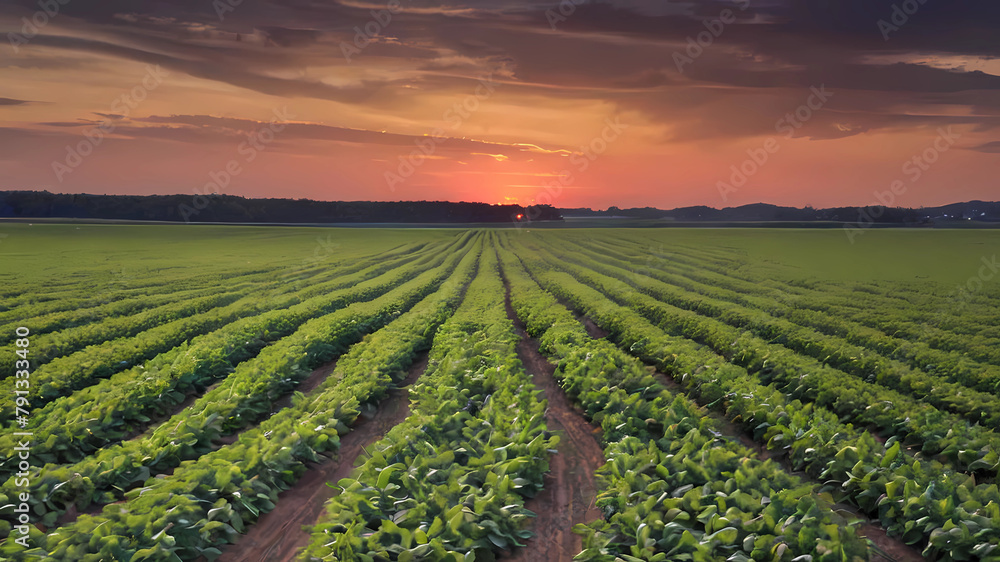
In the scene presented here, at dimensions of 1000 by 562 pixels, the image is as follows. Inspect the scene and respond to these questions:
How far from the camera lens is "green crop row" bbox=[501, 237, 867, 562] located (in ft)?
15.2

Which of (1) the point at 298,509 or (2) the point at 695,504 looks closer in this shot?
(2) the point at 695,504

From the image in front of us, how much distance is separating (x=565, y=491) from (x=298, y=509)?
3.91 metres

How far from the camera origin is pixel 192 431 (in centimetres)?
791

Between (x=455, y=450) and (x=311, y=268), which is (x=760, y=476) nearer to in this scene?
(x=455, y=450)

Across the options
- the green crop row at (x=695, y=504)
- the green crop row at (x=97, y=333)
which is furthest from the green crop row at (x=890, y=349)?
the green crop row at (x=97, y=333)

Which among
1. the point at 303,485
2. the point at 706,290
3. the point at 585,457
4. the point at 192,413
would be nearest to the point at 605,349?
the point at 585,457

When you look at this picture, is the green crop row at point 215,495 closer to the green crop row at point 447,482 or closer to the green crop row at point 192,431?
the green crop row at point 192,431

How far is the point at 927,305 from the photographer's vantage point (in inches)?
821

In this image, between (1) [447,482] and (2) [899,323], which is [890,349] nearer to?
(2) [899,323]

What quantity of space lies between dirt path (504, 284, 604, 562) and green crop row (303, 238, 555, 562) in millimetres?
294

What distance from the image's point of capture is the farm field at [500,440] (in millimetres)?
5094

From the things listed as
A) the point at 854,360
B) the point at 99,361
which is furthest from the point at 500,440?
the point at 99,361

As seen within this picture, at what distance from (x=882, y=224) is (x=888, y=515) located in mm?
172135

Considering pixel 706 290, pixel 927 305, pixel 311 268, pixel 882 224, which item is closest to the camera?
pixel 927 305
